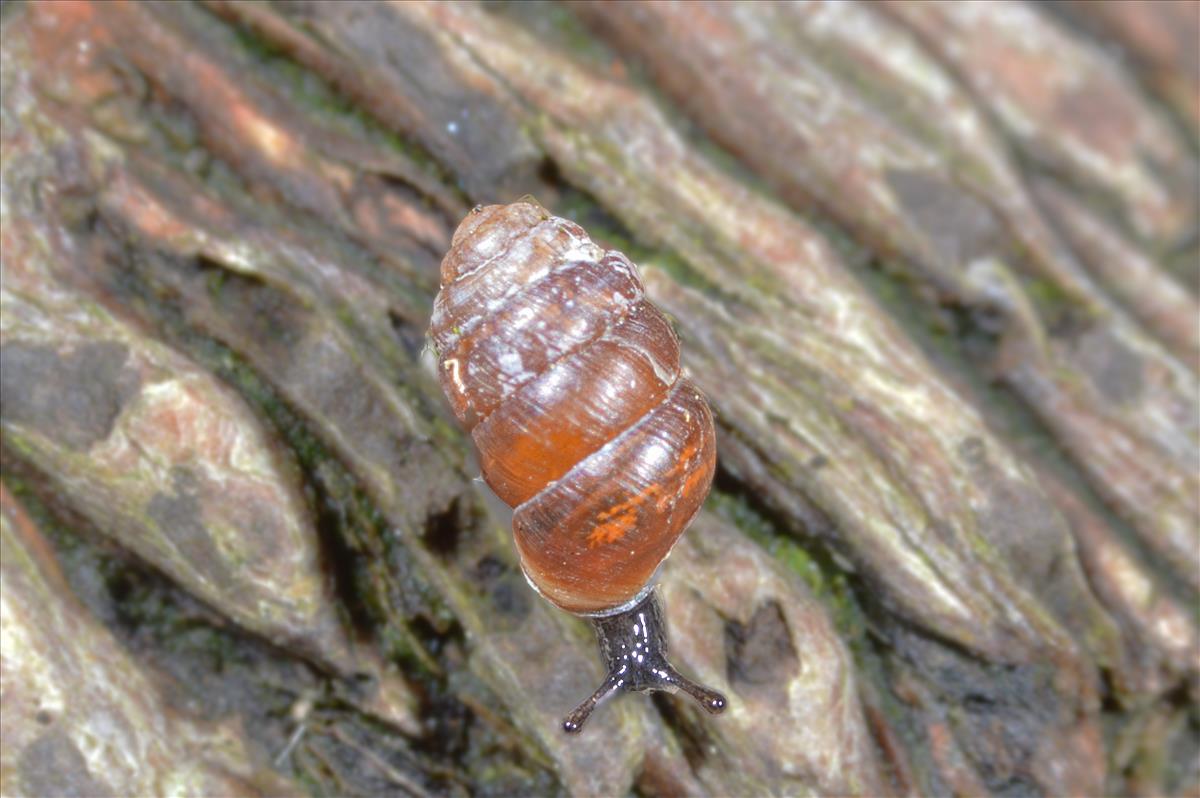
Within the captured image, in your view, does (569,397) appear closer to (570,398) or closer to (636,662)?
(570,398)

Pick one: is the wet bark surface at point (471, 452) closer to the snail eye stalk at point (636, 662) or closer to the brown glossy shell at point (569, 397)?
the snail eye stalk at point (636, 662)

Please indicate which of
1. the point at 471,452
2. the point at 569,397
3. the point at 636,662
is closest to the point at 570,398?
the point at 569,397

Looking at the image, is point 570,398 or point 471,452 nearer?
point 570,398

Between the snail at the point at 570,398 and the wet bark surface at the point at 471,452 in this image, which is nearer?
the snail at the point at 570,398

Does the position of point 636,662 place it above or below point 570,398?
below

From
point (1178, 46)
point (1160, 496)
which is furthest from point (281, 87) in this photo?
point (1178, 46)

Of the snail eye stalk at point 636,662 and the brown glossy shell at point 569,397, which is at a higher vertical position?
the brown glossy shell at point 569,397

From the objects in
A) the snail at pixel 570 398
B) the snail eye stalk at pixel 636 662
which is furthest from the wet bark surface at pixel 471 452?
the snail at pixel 570 398

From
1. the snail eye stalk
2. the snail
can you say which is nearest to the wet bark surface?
the snail eye stalk

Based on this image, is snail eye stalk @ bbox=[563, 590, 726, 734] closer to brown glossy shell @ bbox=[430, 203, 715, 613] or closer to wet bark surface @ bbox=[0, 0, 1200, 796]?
wet bark surface @ bbox=[0, 0, 1200, 796]
